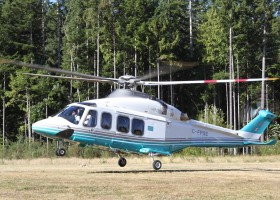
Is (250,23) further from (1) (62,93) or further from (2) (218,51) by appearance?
(1) (62,93)

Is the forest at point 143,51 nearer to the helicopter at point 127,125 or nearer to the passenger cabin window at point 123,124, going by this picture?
the helicopter at point 127,125

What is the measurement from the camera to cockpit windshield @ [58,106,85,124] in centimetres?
2175

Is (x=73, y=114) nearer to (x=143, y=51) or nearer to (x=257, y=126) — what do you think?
(x=257, y=126)

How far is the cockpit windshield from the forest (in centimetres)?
3628

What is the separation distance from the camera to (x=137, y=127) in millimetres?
22750

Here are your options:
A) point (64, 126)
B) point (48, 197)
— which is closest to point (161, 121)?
point (64, 126)

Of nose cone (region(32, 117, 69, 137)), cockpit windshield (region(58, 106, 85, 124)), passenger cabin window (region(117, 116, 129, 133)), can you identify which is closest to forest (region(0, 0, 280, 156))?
passenger cabin window (region(117, 116, 129, 133))

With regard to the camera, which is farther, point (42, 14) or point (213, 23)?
point (42, 14)

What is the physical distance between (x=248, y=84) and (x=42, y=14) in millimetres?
27136

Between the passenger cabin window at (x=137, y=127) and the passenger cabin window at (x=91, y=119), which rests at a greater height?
the passenger cabin window at (x=91, y=119)

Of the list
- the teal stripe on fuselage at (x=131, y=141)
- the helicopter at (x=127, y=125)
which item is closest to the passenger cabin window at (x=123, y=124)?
the helicopter at (x=127, y=125)

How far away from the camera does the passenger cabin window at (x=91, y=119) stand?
71.6ft

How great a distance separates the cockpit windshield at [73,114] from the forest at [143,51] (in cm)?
3628

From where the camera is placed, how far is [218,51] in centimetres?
6519
